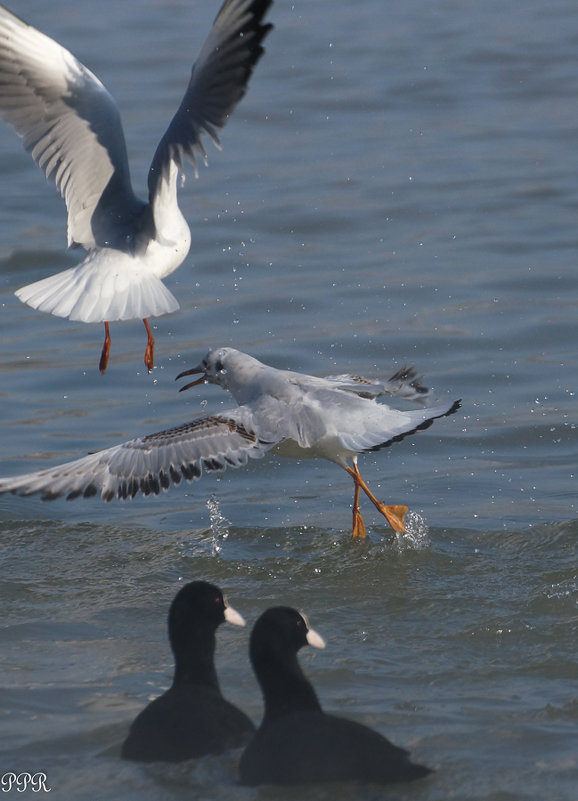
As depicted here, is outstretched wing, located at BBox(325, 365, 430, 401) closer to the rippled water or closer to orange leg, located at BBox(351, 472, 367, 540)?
orange leg, located at BBox(351, 472, 367, 540)

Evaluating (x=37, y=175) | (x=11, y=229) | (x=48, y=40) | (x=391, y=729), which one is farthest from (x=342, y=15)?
(x=391, y=729)

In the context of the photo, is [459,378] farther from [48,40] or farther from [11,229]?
[11,229]

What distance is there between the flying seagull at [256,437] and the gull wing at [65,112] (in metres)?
1.84

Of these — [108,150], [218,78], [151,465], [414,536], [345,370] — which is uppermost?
[218,78]

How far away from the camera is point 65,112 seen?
27.3 feet

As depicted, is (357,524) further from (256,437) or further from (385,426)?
(256,437)

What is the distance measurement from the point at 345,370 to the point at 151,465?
372 centimetres

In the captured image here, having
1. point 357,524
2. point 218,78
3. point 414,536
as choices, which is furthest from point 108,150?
point 414,536

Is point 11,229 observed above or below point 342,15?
below

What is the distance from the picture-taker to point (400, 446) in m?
9.04

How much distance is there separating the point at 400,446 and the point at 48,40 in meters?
3.16

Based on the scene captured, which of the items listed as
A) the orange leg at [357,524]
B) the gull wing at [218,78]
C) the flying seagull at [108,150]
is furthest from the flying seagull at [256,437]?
the gull wing at [218,78]

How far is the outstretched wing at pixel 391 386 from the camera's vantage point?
23.1ft

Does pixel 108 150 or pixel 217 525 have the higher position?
pixel 108 150
